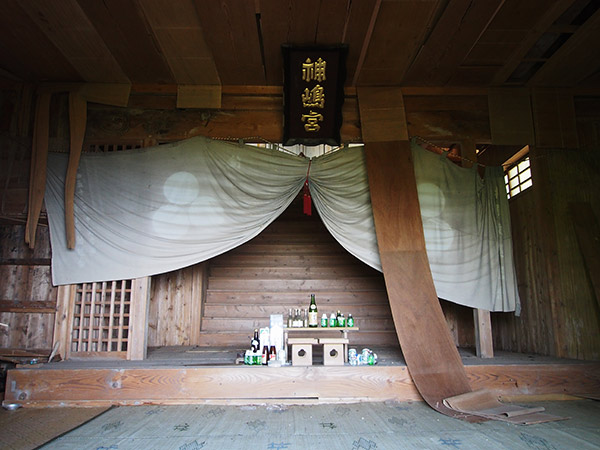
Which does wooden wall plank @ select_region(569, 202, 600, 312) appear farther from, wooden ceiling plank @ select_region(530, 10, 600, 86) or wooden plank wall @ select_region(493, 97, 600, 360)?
wooden ceiling plank @ select_region(530, 10, 600, 86)

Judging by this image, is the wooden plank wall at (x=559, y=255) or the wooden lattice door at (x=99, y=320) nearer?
the wooden lattice door at (x=99, y=320)

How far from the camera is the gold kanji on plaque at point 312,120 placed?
430 cm

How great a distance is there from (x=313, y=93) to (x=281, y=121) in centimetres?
Answer: 59

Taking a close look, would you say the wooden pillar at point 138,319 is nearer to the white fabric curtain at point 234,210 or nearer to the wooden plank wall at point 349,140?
the white fabric curtain at point 234,210

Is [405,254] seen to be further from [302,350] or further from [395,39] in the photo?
[395,39]

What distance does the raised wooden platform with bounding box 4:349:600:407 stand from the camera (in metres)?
3.55

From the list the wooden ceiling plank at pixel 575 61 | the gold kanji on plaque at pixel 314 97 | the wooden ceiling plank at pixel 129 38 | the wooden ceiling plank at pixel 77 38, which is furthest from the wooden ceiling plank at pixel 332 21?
the wooden ceiling plank at pixel 575 61

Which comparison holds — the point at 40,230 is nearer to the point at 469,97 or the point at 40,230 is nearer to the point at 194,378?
the point at 194,378

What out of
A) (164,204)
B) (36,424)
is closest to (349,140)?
(164,204)

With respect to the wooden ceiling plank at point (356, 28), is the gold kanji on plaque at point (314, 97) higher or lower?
lower

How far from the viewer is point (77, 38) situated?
381 centimetres

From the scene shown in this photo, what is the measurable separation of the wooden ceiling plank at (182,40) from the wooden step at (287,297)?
9.61ft

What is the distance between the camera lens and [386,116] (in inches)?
176

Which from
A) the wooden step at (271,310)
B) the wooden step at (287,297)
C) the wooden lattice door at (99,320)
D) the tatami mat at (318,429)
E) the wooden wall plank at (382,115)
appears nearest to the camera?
the tatami mat at (318,429)
